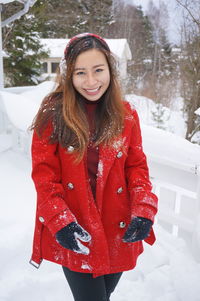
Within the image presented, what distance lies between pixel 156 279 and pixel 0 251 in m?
1.24

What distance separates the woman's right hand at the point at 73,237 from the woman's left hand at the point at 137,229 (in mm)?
184

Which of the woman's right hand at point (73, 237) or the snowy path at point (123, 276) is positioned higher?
the woman's right hand at point (73, 237)

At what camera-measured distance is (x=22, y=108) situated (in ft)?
13.9

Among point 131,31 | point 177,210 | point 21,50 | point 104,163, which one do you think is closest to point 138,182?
point 104,163

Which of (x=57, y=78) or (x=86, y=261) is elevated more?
(x=57, y=78)

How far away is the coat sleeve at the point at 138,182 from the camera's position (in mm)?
1374

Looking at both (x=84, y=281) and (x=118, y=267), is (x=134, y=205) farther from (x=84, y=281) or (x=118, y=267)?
(x=84, y=281)

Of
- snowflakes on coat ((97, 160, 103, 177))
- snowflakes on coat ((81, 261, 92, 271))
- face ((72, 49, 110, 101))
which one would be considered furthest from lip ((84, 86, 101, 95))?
snowflakes on coat ((81, 261, 92, 271))

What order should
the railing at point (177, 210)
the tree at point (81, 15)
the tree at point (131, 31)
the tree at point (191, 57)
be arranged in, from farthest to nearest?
the tree at point (131, 31) → the tree at point (81, 15) → the tree at point (191, 57) → the railing at point (177, 210)

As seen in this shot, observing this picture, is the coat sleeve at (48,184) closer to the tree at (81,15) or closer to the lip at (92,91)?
the lip at (92,91)

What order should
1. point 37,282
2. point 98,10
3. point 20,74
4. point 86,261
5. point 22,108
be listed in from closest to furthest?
point 86,261
point 37,282
point 22,108
point 20,74
point 98,10

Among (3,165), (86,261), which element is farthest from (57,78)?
(3,165)

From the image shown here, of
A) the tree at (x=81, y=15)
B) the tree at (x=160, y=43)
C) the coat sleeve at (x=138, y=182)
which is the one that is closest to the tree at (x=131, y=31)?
the tree at (x=160, y=43)

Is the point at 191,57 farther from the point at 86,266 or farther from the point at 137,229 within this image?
the point at 86,266
